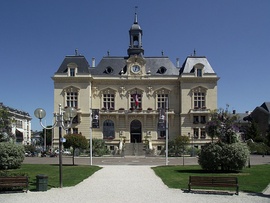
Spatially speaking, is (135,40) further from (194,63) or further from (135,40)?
(194,63)

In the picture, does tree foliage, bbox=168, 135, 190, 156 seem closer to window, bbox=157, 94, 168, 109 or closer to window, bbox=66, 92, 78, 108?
window, bbox=157, 94, 168, 109

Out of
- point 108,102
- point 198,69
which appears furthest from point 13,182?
point 198,69

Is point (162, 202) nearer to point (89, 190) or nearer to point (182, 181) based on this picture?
point (89, 190)

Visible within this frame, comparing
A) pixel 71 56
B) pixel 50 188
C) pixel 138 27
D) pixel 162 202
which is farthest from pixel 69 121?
pixel 138 27

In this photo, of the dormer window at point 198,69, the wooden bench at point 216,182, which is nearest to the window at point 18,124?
the dormer window at point 198,69

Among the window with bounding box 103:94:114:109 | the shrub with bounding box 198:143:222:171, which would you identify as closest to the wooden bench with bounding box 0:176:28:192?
the shrub with bounding box 198:143:222:171

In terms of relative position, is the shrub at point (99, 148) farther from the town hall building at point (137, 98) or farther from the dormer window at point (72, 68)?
the dormer window at point (72, 68)

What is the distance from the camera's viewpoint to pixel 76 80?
65.5 meters

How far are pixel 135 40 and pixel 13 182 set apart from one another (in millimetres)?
57598

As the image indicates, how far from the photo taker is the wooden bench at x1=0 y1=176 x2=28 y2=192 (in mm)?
16570

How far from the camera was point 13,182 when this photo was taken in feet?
→ 54.9

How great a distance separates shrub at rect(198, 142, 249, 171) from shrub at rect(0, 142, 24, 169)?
15926 millimetres

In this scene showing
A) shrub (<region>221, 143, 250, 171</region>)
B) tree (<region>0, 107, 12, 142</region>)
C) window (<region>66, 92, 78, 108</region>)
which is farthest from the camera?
window (<region>66, 92, 78, 108</region>)

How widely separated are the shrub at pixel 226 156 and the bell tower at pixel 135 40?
4605 centimetres
